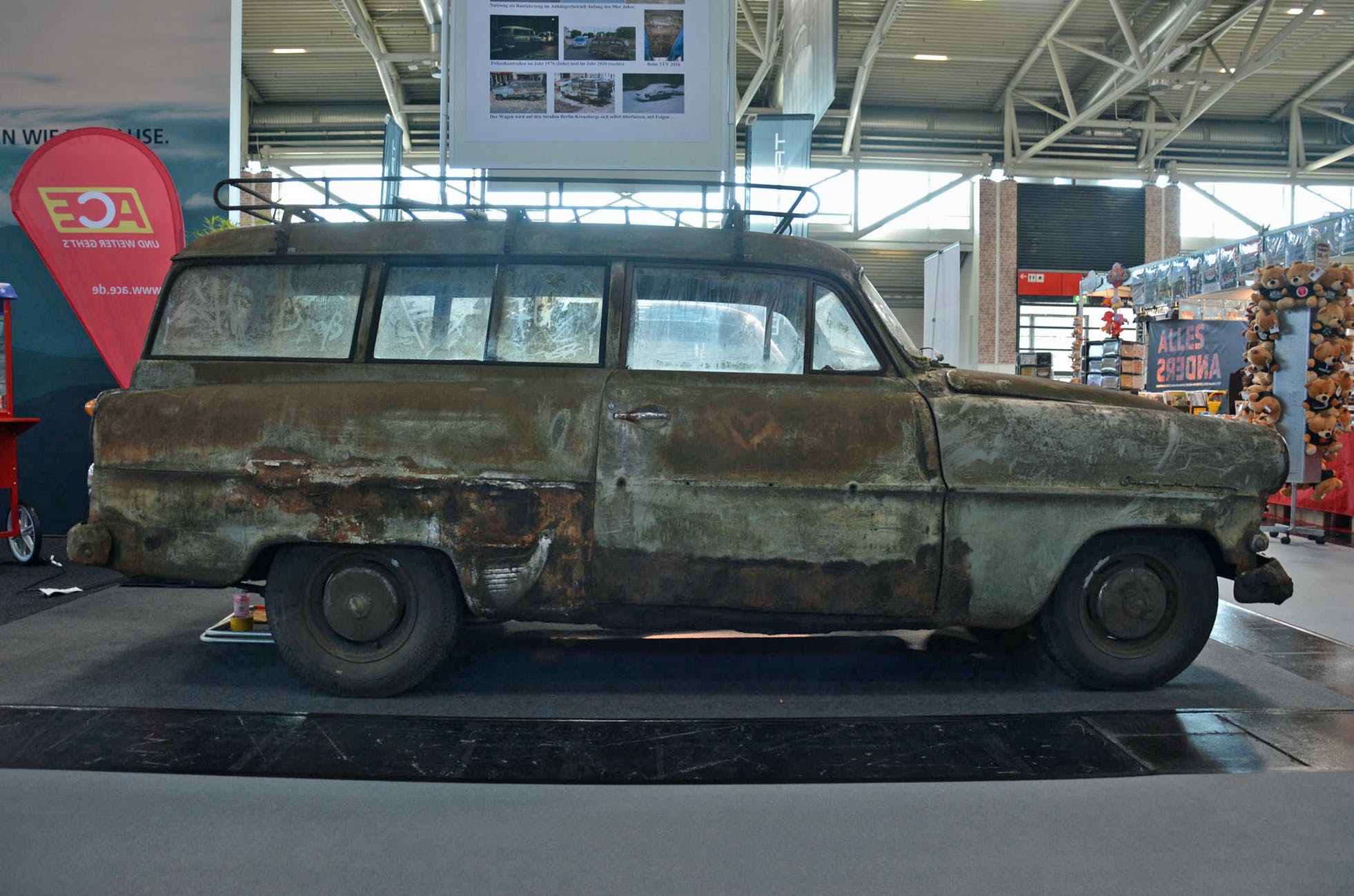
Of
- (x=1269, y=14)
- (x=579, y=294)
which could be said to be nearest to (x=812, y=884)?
(x=579, y=294)

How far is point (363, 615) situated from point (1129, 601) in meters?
3.05

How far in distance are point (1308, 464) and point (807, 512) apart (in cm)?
770

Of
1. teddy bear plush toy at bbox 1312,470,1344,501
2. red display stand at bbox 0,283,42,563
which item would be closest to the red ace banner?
red display stand at bbox 0,283,42,563

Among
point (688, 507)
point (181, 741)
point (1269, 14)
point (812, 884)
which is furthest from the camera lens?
point (1269, 14)

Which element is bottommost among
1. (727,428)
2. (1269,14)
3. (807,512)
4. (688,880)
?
(688,880)

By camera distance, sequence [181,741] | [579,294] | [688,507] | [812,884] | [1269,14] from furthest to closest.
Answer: [1269,14]
[579,294]
[688,507]
[181,741]
[812,884]

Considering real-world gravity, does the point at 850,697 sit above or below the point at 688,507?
below

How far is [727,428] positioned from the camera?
3623 millimetres

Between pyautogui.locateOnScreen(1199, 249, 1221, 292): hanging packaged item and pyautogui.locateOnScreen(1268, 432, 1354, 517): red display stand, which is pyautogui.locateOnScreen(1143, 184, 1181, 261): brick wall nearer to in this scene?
pyautogui.locateOnScreen(1199, 249, 1221, 292): hanging packaged item

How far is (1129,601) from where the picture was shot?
381 centimetres

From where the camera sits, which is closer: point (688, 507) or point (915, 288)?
point (688, 507)

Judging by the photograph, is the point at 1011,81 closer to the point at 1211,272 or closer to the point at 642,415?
the point at 1211,272

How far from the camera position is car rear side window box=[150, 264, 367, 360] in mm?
3889

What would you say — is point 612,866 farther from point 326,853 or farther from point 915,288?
point 915,288
